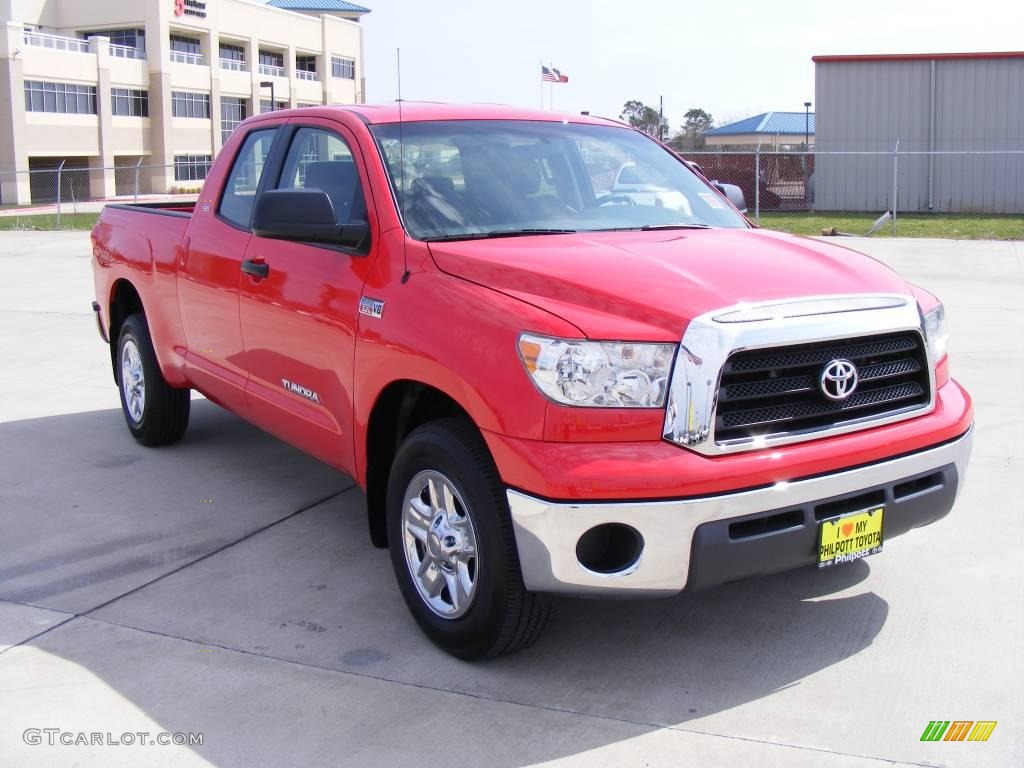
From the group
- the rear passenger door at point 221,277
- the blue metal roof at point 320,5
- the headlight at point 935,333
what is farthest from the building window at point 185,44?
the headlight at point 935,333

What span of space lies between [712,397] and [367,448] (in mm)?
1529

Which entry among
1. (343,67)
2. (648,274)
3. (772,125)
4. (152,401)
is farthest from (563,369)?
(343,67)

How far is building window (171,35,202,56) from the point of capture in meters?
66.9

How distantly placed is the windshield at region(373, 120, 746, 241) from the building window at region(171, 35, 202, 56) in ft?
219

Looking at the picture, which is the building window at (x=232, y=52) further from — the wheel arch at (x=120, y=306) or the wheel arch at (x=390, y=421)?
the wheel arch at (x=390, y=421)

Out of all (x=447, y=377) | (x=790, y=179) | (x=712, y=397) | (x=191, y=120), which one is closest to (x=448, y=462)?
(x=447, y=377)

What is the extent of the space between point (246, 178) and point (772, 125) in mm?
59501

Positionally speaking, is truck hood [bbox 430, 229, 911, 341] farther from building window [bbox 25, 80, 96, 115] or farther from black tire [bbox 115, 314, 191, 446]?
building window [bbox 25, 80, 96, 115]

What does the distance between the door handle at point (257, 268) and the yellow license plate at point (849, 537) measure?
8.90 ft

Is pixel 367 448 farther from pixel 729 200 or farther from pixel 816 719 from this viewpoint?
pixel 729 200

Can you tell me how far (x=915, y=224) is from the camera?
81.0 feet

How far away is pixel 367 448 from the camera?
14.5 ft

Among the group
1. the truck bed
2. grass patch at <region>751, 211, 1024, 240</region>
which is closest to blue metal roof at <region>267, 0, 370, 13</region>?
grass patch at <region>751, 211, 1024, 240</region>

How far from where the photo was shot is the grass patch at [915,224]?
71.8 feet
